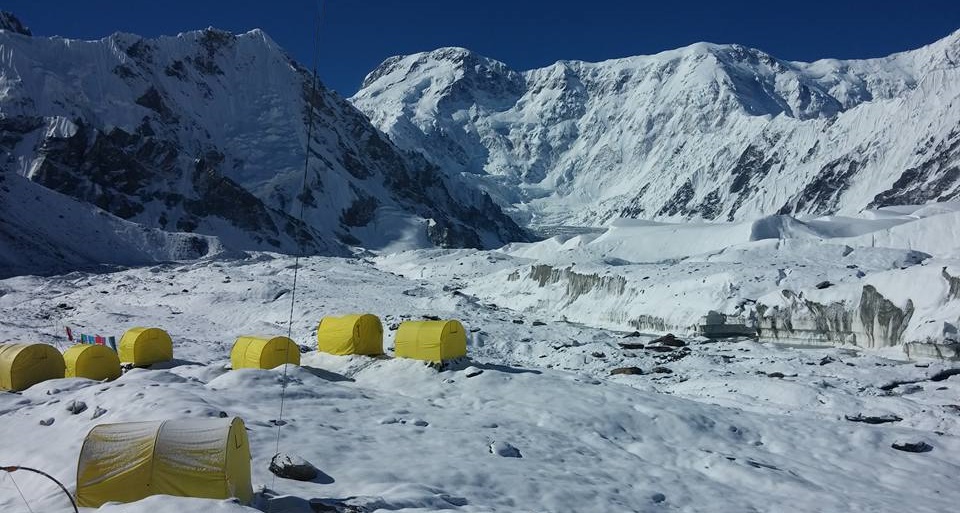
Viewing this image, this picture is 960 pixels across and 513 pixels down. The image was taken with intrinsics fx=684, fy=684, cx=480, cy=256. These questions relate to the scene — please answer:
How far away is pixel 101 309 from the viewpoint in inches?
2068

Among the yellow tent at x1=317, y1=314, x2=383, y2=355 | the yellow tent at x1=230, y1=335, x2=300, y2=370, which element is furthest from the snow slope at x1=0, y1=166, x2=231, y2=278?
the yellow tent at x1=317, y1=314, x2=383, y2=355

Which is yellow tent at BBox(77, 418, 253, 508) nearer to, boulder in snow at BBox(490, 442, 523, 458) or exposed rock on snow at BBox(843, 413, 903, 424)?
boulder in snow at BBox(490, 442, 523, 458)

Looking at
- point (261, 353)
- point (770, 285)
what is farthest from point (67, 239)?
Answer: point (770, 285)

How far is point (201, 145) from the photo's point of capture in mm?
156000

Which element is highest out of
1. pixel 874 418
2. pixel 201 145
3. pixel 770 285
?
pixel 201 145

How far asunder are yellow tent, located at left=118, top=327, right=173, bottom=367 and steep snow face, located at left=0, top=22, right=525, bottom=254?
77.8m

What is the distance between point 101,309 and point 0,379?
32.0 metres

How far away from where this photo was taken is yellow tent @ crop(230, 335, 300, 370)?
84.2ft

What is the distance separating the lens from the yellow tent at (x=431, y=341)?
2475 cm

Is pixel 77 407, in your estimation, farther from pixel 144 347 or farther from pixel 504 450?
pixel 144 347

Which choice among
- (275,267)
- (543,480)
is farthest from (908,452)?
(275,267)

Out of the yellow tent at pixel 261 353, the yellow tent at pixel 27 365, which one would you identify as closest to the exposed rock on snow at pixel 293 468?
the yellow tent at pixel 261 353

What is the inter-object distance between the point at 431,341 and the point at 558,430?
7.11 meters

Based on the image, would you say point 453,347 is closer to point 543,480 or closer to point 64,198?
point 543,480
